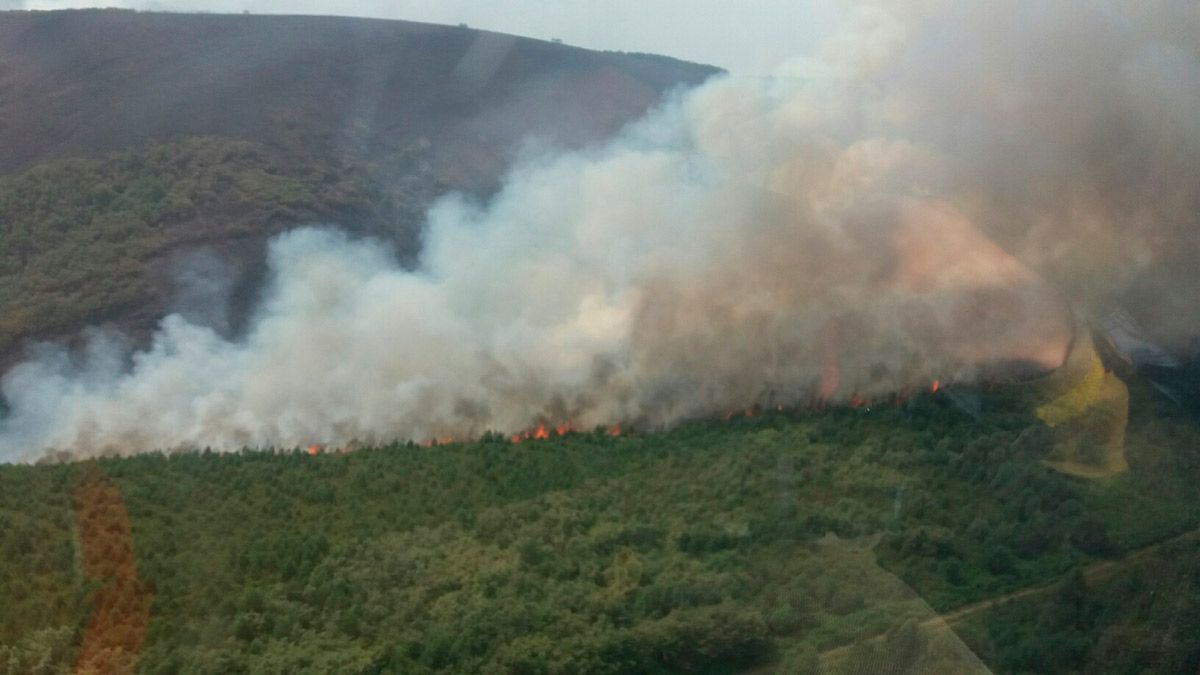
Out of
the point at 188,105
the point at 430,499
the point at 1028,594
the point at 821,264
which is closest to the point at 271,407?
the point at 430,499

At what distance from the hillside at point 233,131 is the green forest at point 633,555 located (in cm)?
1251

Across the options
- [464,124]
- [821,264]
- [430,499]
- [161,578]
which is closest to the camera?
[161,578]

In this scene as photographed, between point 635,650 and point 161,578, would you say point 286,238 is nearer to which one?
point 161,578

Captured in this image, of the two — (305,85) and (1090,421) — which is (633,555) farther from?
(305,85)

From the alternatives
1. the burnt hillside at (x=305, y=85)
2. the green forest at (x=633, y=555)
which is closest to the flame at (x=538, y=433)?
the green forest at (x=633, y=555)

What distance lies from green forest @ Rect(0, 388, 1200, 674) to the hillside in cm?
1251

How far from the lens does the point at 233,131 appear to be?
39594mm

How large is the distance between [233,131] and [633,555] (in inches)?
1043

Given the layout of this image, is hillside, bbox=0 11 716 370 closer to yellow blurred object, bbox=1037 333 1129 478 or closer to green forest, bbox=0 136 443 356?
green forest, bbox=0 136 443 356

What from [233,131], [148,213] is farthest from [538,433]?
[233,131]

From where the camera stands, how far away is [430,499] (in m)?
19.8

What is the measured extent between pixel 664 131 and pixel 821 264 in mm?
14407

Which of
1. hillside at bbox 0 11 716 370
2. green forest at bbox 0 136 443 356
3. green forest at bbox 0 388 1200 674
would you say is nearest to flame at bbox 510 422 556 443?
green forest at bbox 0 388 1200 674

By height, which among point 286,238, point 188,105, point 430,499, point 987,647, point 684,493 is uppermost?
point 188,105
